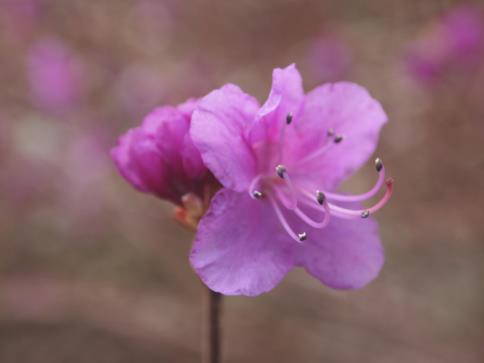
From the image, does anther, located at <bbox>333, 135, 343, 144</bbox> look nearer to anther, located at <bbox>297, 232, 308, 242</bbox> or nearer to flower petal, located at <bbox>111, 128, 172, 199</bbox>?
anther, located at <bbox>297, 232, 308, 242</bbox>

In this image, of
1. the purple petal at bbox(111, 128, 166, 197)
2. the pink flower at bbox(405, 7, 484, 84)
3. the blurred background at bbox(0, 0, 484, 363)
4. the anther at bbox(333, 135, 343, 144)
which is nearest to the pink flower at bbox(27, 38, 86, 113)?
the blurred background at bbox(0, 0, 484, 363)

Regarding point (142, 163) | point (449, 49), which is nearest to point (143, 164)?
point (142, 163)

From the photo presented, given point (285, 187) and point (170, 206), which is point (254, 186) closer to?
point (285, 187)

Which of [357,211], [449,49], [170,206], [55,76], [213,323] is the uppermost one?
[55,76]

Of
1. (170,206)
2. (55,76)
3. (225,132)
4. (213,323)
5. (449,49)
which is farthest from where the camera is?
(55,76)

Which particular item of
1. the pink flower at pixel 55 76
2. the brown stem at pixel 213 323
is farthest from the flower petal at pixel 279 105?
the pink flower at pixel 55 76

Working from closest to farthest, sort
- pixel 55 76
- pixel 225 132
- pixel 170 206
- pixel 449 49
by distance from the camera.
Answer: pixel 225 132 → pixel 449 49 → pixel 170 206 → pixel 55 76

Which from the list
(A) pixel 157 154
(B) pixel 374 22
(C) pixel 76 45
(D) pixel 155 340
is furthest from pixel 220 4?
(A) pixel 157 154

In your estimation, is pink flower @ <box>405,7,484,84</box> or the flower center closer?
the flower center
